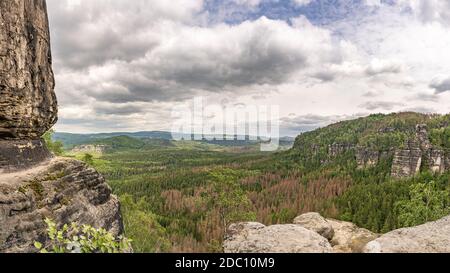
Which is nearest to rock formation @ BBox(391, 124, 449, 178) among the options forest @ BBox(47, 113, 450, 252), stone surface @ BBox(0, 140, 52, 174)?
forest @ BBox(47, 113, 450, 252)

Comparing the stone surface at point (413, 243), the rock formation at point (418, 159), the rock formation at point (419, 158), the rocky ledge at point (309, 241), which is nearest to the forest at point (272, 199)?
the rock formation at point (419, 158)

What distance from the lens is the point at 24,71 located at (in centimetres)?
1734

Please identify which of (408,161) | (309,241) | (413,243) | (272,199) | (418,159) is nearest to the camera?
(413,243)

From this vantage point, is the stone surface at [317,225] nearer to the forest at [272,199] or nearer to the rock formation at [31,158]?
the forest at [272,199]

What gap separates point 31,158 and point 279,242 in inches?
668

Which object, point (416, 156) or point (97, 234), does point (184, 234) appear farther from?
point (416, 156)

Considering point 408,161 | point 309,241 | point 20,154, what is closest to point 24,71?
point 20,154

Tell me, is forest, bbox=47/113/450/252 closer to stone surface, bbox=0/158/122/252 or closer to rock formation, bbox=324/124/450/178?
rock formation, bbox=324/124/450/178

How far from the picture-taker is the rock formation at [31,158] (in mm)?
14188

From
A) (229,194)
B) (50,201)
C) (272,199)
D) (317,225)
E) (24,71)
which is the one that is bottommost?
(272,199)

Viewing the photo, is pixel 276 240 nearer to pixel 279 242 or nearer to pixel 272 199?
pixel 279 242

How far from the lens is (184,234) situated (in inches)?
3492

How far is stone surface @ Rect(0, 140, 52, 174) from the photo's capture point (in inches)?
627
